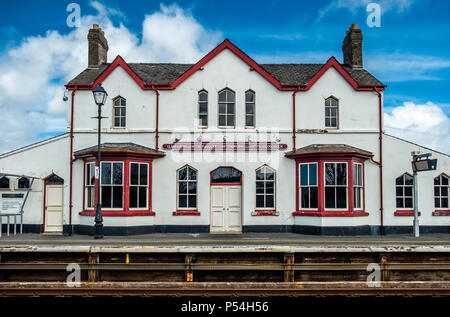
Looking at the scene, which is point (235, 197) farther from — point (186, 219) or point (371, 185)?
point (371, 185)

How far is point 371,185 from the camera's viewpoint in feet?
59.8

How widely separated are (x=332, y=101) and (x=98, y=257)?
13.7m

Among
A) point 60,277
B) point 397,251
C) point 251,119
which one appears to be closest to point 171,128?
point 251,119

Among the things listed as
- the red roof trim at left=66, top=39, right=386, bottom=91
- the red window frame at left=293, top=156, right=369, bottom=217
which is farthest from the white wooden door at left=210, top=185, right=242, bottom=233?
the red roof trim at left=66, top=39, right=386, bottom=91

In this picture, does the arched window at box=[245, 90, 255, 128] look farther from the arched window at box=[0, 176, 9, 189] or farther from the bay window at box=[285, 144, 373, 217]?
the arched window at box=[0, 176, 9, 189]

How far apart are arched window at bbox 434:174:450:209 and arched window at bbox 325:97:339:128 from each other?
563 centimetres

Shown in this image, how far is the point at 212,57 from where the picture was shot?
18.6 m

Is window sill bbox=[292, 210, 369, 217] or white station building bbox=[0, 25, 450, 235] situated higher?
white station building bbox=[0, 25, 450, 235]

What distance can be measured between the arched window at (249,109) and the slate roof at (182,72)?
1729 mm

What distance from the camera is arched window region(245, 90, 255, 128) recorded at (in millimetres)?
18611

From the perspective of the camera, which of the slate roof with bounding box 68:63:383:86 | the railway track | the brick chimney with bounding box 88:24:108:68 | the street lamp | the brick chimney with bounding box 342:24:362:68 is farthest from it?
the brick chimney with bounding box 342:24:362:68

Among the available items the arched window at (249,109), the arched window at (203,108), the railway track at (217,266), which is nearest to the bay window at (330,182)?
the arched window at (249,109)
